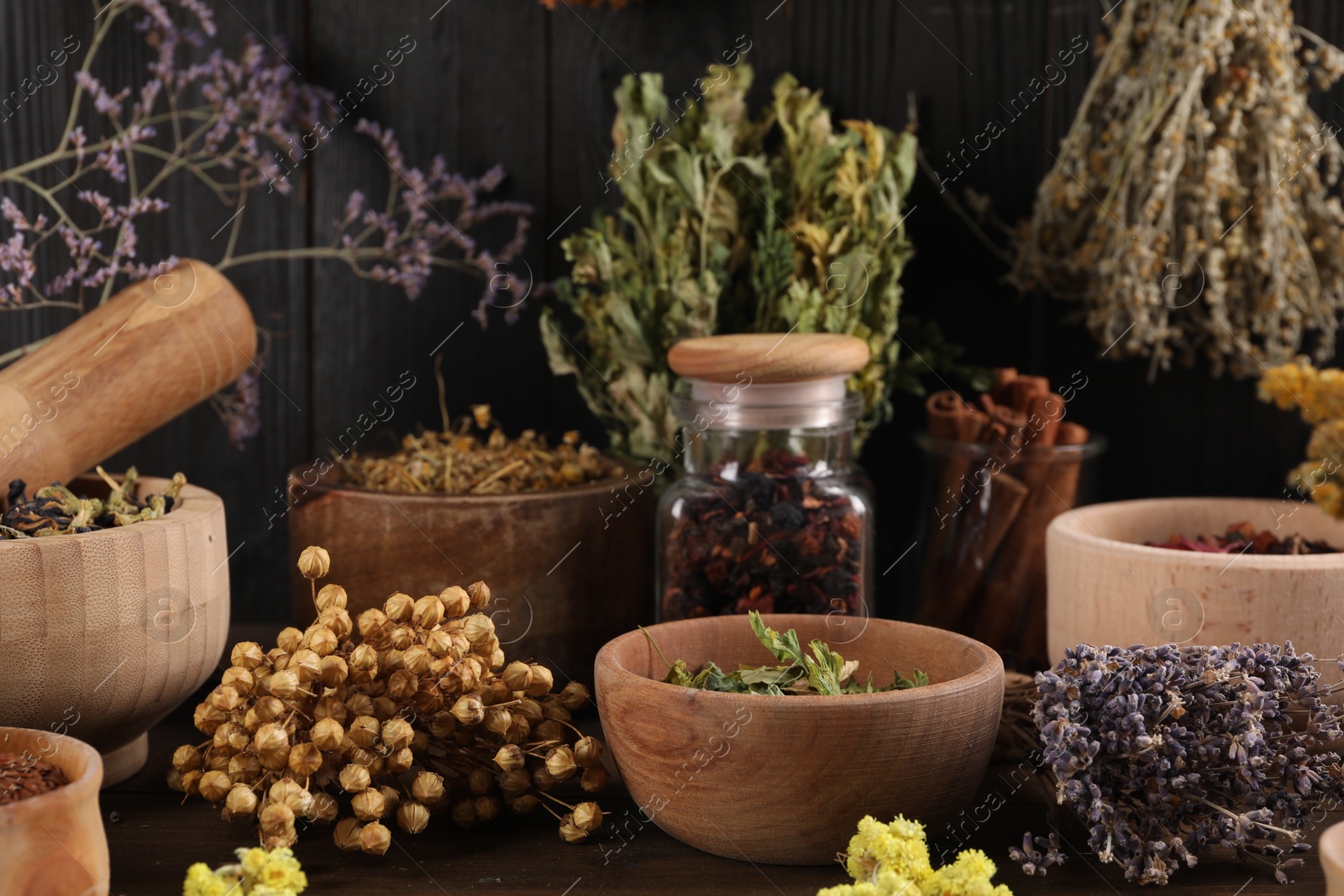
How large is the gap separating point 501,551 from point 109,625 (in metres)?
0.28

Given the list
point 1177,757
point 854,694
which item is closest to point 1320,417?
point 1177,757

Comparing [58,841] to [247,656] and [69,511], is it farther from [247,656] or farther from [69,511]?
[69,511]

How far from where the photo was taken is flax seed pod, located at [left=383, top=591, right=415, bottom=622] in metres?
0.80

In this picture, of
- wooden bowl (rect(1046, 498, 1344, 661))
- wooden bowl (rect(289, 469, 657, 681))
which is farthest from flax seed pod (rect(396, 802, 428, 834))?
wooden bowl (rect(1046, 498, 1344, 661))

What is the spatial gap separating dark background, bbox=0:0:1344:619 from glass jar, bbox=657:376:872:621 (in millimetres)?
288

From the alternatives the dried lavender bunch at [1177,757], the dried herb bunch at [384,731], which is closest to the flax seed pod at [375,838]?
the dried herb bunch at [384,731]

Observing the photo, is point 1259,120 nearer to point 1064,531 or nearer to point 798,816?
point 1064,531

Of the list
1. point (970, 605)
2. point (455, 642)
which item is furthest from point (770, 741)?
point (970, 605)

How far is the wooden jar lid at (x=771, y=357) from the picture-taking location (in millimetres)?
910

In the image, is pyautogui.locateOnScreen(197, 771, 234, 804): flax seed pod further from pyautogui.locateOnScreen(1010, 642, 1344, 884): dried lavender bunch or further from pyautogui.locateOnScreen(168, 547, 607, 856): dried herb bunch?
pyautogui.locateOnScreen(1010, 642, 1344, 884): dried lavender bunch

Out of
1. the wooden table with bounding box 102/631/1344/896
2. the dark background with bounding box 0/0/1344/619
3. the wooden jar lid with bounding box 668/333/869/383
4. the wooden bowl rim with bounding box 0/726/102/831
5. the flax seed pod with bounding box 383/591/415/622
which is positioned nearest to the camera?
the wooden bowl rim with bounding box 0/726/102/831

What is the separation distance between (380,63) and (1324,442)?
90 centimetres

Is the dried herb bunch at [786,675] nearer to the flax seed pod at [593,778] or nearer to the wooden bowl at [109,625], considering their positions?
the flax seed pod at [593,778]

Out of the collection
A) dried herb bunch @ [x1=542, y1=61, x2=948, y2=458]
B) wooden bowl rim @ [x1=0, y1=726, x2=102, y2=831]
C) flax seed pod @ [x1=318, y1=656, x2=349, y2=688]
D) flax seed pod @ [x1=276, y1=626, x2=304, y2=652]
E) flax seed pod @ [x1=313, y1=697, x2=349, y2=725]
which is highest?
dried herb bunch @ [x1=542, y1=61, x2=948, y2=458]
